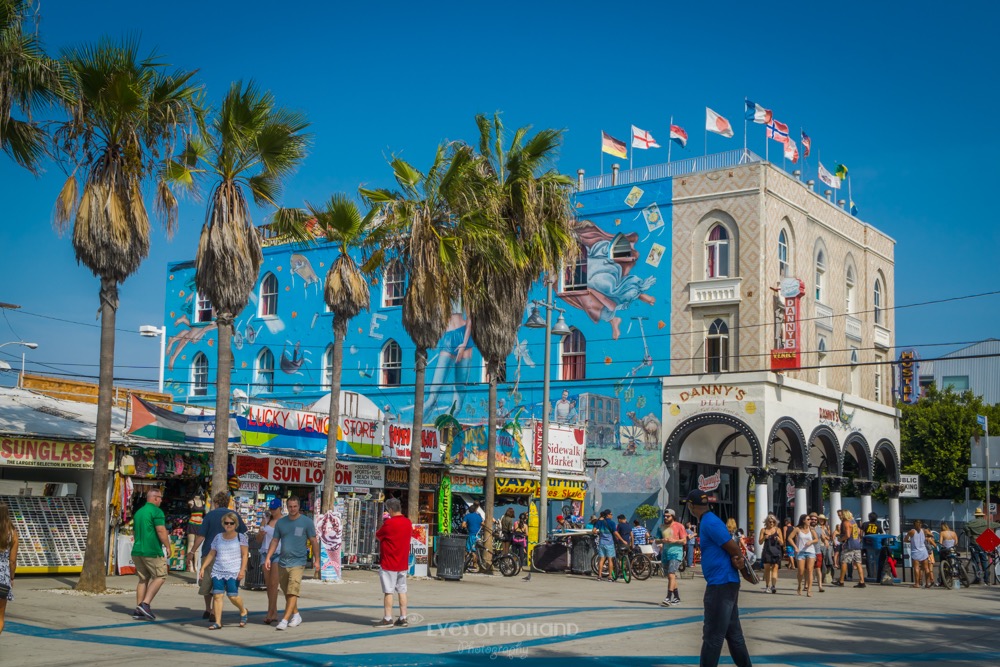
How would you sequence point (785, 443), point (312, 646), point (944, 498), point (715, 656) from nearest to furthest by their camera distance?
point (715, 656), point (312, 646), point (785, 443), point (944, 498)

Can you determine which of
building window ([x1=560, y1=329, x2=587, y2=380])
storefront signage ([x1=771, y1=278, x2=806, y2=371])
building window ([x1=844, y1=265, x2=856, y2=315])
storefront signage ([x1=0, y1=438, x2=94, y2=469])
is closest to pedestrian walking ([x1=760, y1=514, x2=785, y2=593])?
storefront signage ([x1=0, y1=438, x2=94, y2=469])

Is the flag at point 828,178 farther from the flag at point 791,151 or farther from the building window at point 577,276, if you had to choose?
the building window at point 577,276

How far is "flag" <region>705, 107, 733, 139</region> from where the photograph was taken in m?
40.5

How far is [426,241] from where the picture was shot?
2442 cm

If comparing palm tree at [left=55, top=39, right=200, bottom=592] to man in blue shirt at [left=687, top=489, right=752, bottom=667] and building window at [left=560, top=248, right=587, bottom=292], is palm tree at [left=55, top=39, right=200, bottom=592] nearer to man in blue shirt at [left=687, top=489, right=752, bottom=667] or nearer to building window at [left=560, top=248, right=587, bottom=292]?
man in blue shirt at [left=687, top=489, right=752, bottom=667]

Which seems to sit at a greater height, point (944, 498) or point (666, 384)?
point (666, 384)

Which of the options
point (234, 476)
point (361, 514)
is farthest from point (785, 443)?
Answer: point (234, 476)

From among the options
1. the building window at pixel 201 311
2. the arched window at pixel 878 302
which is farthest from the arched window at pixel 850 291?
the building window at pixel 201 311

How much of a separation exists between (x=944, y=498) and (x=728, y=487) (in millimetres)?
17913

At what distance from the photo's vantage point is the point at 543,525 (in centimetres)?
2942

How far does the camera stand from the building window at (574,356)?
4297 cm

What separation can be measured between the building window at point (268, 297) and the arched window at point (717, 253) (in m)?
20.3

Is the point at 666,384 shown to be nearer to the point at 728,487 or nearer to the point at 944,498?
the point at 728,487

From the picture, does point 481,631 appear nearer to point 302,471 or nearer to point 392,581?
point 392,581
